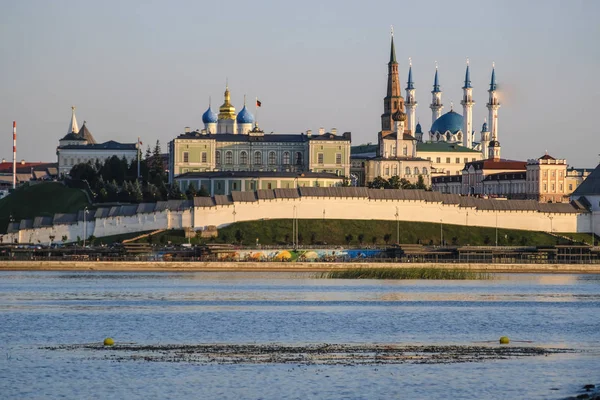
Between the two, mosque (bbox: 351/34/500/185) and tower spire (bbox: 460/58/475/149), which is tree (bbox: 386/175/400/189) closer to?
mosque (bbox: 351/34/500/185)

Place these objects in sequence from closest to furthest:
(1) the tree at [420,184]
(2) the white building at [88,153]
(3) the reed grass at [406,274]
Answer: (3) the reed grass at [406,274]
(1) the tree at [420,184]
(2) the white building at [88,153]

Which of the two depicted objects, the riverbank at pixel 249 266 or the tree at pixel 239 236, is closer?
the riverbank at pixel 249 266

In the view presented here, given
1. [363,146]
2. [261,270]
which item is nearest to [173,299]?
[261,270]

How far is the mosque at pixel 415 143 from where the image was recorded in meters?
162

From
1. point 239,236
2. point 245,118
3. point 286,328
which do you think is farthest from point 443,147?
point 286,328

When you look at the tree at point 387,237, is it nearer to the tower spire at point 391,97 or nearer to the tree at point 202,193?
the tree at point 202,193

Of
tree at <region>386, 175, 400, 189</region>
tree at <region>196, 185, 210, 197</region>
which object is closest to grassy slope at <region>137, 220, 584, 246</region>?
tree at <region>196, 185, 210, 197</region>

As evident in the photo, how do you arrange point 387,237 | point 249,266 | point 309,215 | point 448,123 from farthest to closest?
point 448,123, point 309,215, point 387,237, point 249,266

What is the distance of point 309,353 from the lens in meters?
40.2

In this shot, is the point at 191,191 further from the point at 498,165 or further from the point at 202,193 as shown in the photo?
the point at 498,165

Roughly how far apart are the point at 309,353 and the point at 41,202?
4001 inches

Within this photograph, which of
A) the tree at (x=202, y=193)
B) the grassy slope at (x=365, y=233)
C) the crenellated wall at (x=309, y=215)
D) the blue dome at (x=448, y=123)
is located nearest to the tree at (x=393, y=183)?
the tree at (x=202, y=193)

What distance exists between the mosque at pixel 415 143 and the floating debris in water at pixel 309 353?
116 meters

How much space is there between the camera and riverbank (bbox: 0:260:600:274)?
3558 inches
